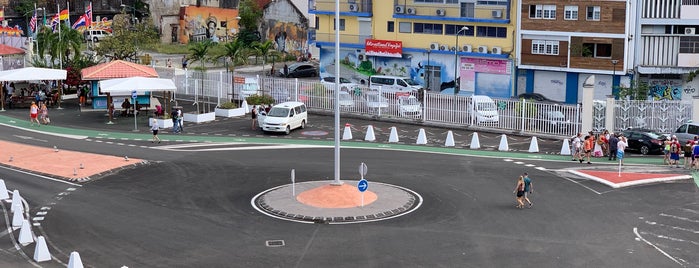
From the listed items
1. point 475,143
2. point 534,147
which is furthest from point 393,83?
point 534,147

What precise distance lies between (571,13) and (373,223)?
37093 millimetres

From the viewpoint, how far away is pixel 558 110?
4725 centimetres

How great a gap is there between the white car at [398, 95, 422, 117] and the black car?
41.1 feet

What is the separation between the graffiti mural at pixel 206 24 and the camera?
327 feet

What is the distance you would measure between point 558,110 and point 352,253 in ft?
81.9

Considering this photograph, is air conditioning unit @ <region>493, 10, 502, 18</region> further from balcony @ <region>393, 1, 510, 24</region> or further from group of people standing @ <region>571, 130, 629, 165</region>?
group of people standing @ <region>571, 130, 629, 165</region>

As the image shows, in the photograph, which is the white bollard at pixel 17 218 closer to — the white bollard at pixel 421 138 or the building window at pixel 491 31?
the white bollard at pixel 421 138

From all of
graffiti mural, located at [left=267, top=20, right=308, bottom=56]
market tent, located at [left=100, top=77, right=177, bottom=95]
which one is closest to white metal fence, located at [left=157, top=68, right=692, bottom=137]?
market tent, located at [left=100, top=77, right=177, bottom=95]

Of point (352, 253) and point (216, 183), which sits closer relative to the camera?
point (352, 253)

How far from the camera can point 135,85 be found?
49.4 metres

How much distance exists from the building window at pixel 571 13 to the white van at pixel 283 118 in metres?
21.6

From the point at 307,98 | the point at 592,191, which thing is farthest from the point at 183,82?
the point at 592,191

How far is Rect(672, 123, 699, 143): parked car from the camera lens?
141 feet

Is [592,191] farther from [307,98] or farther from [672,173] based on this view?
[307,98]
